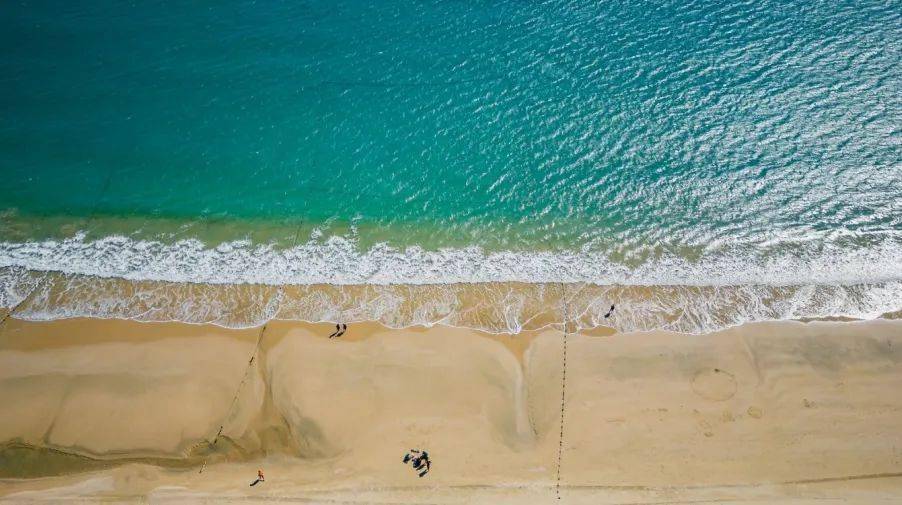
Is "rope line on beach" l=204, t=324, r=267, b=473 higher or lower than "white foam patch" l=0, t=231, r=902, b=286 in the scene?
lower

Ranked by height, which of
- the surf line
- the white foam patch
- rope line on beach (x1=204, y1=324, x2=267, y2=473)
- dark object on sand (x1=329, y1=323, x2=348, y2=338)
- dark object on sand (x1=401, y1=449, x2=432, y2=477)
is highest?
the white foam patch

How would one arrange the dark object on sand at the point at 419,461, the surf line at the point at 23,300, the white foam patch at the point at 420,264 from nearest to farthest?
the dark object on sand at the point at 419,461 < the surf line at the point at 23,300 < the white foam patch at the point at 420,264

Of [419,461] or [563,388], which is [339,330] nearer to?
[419,461]

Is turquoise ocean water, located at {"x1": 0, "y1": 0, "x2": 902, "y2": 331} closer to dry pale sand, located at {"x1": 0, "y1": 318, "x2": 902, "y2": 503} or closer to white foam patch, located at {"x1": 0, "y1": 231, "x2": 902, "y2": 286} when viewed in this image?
white foam patch, located at {"x1": 0, "y1": 231, "x2": 902, "y2": 286}

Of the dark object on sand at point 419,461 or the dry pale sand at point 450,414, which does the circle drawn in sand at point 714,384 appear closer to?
the dry pale sand at point 450,414

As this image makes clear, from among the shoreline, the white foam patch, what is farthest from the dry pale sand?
the white foam patch

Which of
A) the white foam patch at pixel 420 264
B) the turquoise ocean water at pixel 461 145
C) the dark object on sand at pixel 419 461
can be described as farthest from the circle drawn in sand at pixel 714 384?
the dark object on sand at pixel 419 461

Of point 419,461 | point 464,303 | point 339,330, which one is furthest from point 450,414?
point 339,330

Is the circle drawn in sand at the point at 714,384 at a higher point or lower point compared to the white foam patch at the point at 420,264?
lower
